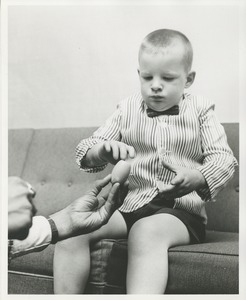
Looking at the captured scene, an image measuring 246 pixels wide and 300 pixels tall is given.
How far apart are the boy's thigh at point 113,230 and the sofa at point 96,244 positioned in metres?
0.02

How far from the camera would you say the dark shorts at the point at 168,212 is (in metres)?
1.05

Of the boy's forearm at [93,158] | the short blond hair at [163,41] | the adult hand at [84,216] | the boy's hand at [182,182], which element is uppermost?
the short blond hair at [163,41]

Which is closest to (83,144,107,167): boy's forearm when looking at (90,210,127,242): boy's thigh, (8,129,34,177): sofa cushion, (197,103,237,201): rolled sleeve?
(90,210,127,242): boy's thigh

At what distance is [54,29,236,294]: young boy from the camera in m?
1.00

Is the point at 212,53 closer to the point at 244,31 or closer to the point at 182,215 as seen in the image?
the point at 244,31

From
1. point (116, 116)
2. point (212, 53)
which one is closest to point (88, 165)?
point (116, 116)

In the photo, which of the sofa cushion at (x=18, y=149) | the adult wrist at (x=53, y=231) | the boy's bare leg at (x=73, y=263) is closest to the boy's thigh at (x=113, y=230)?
the boy's bare leg at (x=73, y=263)

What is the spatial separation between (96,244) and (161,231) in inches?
6.0

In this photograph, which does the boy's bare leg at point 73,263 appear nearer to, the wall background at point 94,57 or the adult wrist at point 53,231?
the adult wrist at point 53,231

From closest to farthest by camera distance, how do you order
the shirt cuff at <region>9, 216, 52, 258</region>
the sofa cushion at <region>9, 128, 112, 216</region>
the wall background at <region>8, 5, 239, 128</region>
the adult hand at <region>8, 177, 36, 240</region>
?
the adult hand at <region>8, 177, 36, 240</region> < the shirt cuff at <region>9, 216, 52, 258</region> < the wall background at <region>8, 5, 239, 128</region> < the sofa cushion at <region>9, 128, 112, 216</region>

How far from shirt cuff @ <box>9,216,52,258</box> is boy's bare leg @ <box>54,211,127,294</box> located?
0.08m

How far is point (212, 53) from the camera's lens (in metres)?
1.31

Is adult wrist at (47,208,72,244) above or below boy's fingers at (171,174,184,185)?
below

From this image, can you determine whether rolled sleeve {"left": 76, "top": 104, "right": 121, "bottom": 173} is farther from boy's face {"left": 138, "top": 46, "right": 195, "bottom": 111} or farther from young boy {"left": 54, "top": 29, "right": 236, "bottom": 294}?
boy's face {"left": 138, "top": 46, "right": 195, "bottom": 111}
